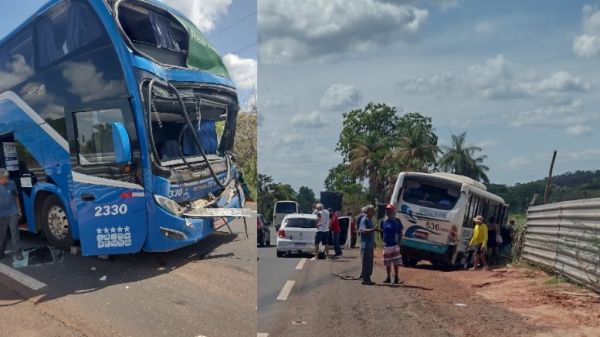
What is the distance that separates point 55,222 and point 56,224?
0.04ft

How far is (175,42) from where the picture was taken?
2.34 meters

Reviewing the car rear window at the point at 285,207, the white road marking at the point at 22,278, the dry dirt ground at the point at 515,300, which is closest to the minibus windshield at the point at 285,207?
the car rear window at the point at 285,207

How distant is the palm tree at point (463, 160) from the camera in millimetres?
2038

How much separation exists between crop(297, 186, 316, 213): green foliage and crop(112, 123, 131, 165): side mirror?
1062 millimetres

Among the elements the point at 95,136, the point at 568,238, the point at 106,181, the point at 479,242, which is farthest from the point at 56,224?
the point at 568,238

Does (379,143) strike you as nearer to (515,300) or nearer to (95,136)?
(515,300)

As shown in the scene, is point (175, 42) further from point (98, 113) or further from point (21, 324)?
point (21, 324)

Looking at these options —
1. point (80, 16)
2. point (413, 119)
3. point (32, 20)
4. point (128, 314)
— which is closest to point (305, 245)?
point (413, 119)

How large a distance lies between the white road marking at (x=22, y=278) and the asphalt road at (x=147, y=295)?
→ 0.02 metres

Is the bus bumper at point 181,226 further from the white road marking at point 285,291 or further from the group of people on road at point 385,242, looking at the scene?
the group of people on road at point 385,242

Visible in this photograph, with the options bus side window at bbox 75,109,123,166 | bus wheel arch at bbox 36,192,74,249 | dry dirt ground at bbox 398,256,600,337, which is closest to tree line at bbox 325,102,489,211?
dry dirt ground at bbox 398,256,600,337

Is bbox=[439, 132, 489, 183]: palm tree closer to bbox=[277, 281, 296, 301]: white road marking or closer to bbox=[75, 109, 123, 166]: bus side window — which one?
bbox=[277, 281, 296, 301]: white road marking

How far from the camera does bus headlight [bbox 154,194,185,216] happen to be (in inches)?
103

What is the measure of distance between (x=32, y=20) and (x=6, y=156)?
2.73 ft
